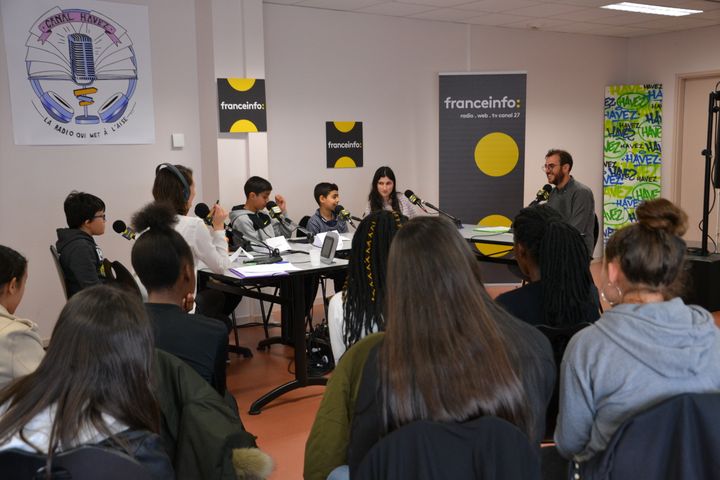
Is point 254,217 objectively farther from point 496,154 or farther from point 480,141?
point 496,154

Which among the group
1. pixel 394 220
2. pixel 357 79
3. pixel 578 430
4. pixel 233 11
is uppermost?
pixel 233 11

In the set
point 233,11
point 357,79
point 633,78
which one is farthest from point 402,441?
point 633,78

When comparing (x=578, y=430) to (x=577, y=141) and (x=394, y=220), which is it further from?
(x=577, y=141)

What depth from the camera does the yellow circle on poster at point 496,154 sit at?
6.83 metres

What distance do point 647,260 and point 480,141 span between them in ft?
17.0

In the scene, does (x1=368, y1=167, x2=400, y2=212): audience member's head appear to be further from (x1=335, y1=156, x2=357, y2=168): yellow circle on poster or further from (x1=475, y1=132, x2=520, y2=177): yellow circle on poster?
(x1=475, y1=132, x2=520, y2=177): yellow circle on poster

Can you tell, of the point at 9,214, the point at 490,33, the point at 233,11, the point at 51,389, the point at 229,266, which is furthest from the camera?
the point at 490,33

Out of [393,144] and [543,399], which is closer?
[543,399]

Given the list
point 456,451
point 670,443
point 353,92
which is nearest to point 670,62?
point 353,92

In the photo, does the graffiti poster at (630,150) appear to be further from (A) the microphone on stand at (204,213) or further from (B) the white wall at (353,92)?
(A) the microphone on stand at (204,213)

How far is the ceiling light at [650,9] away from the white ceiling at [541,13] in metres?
0.11

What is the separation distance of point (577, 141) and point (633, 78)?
1.19 m

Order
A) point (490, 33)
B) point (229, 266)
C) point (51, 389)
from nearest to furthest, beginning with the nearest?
point (51, 389) → point (229, 266) → point (490, 33)

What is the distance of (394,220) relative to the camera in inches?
86.5
